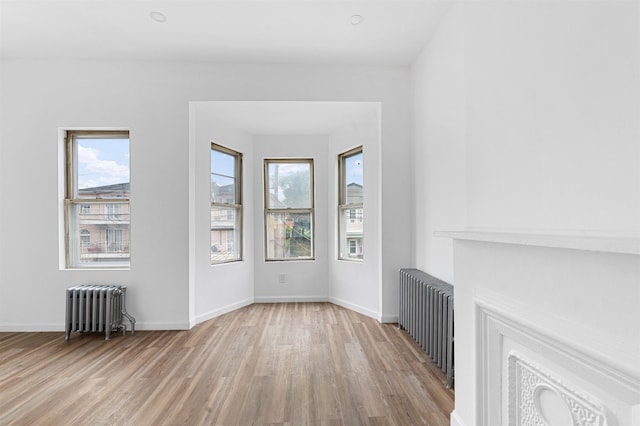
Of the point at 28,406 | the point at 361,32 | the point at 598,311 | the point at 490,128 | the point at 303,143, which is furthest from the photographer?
the point at 303,143

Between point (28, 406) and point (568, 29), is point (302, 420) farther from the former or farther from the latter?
point (568, 29)

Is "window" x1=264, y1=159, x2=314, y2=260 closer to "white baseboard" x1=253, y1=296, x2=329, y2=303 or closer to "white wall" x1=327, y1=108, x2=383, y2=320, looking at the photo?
"white wall" x1=327, y1=108, x2=383, y2=320

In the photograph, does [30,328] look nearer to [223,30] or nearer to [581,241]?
[223,30]

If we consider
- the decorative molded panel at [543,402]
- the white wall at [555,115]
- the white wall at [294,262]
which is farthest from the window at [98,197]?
the decorative molded panel at [543,402]

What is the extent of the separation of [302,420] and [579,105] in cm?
208

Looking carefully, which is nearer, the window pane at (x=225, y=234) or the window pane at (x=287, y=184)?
the window pane at (x=225, y=234)

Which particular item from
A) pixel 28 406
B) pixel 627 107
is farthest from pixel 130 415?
pixel 627 107

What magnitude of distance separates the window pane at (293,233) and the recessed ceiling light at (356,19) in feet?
8.78

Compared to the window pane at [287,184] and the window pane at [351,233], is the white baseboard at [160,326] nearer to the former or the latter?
the window pane at [287,184]

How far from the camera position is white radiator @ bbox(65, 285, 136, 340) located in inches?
128

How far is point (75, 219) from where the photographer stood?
369cm

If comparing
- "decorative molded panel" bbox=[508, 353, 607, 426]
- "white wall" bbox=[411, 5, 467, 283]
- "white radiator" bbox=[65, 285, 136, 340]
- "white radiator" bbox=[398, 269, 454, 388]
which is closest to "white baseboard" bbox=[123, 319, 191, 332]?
"white radiator" bbox=[65, 285, 136, 340]

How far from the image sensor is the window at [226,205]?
4184 mm

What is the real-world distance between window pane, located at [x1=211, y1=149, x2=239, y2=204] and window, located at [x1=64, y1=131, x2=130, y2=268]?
100cm
